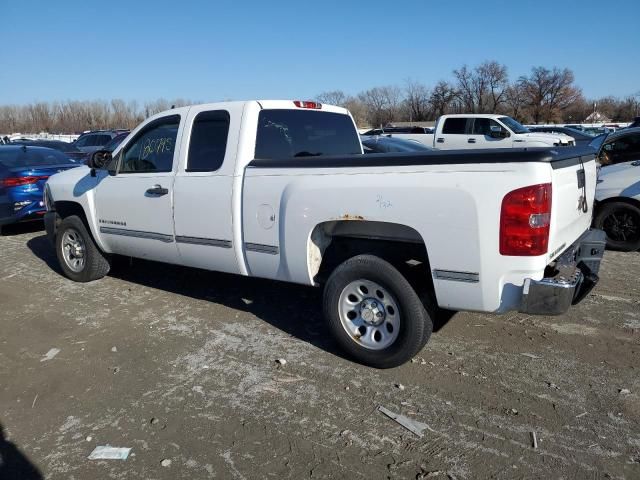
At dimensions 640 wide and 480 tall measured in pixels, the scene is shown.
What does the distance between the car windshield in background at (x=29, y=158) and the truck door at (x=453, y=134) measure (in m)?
11.3

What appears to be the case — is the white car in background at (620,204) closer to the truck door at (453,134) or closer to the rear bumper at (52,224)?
the rear bumper at (52,224)

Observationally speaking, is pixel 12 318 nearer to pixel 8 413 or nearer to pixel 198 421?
pixel 8 413

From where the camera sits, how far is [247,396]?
358 centimetres

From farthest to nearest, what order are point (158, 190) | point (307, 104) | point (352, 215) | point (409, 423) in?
point (307, 104) < point (158, 190) < point (352, 215) < point (409, 423)

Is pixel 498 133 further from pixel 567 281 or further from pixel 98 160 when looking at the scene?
pixel 567 281

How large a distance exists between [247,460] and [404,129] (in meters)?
A: 27.6

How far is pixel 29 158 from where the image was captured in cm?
988

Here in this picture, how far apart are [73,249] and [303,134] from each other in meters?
3.31

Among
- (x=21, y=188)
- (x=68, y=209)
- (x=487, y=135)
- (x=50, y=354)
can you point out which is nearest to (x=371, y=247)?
(x=50, y=354)

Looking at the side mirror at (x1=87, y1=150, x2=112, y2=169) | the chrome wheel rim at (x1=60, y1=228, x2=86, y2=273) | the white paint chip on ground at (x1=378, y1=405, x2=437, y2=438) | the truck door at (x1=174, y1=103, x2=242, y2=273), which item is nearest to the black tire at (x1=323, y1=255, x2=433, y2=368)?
the white paint chip on ground at (x1=378, y1=405, x2=437, y2=438)

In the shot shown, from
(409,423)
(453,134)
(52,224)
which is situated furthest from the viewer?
(453,134)

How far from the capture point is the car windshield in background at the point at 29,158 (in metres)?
9.51

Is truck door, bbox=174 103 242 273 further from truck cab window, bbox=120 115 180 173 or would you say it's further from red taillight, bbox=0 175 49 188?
red taillight, bbox=0 175 49 188

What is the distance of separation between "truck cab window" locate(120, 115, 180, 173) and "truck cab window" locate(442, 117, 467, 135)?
43.6 ft
